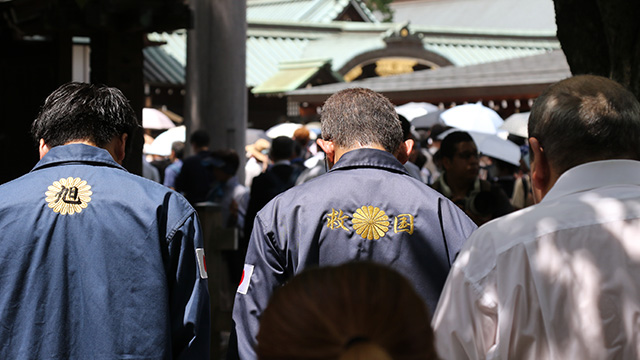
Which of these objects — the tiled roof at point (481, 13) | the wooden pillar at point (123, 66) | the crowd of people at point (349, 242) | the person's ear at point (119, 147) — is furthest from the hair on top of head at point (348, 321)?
the tiled roof at point (481, 13)

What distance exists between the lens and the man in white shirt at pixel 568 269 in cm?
211

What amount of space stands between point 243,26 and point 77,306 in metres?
9.19

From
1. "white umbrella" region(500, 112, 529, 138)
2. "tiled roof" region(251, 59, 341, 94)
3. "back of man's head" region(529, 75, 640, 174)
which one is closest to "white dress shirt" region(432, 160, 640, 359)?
"back of man's head" region(529, 75, 640, 174)

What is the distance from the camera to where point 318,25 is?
26391mm

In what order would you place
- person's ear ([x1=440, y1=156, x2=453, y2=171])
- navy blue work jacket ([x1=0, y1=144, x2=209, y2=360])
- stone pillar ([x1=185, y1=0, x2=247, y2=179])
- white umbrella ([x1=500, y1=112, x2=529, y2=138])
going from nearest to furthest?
navy blue work jacket ([x1=0, y1=144, x2=209, y2=360]), person's ear ([x1=440, y1=156, x2=453, y2=171]), white umbrella ([x1=500, y1=112, x2=529, y2=138]), stone pillar ([x1=185, y1=0, x2=247, y2=179])

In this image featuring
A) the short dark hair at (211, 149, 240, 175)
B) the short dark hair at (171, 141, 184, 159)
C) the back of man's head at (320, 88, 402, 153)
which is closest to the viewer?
the back of man's head at (320, 88, 402, 153)

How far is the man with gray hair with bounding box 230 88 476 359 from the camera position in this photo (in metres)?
2.93

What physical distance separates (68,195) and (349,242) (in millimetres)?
932

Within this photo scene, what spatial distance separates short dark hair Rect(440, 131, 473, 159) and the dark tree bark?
1004 mm

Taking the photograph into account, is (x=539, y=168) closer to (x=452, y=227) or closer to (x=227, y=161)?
(x=452, y=227)

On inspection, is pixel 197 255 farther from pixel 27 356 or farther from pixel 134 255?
pixel 27 356

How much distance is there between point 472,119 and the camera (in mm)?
10188

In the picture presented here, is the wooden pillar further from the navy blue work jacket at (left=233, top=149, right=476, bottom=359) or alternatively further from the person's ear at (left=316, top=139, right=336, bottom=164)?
the navy blue work jacket at (left=233, top=149, right=476, bottom=359)

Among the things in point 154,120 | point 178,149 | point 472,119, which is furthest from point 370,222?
point 154,120
